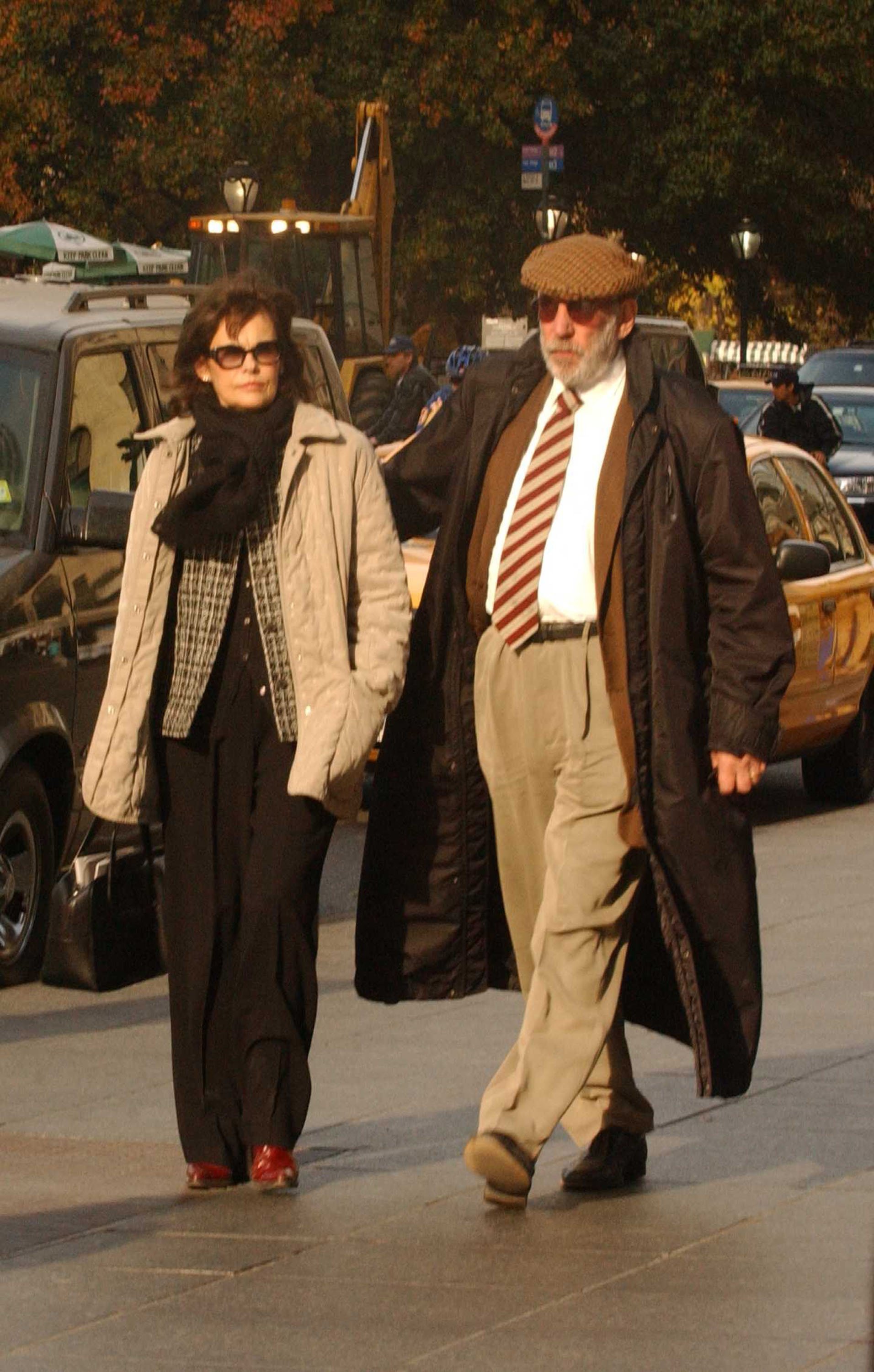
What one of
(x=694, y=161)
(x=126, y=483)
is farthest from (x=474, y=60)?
(x=126, y=483)

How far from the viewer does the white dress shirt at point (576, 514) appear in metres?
5.34

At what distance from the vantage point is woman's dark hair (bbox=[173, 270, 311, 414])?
5.70 meters

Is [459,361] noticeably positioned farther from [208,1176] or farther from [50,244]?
[208,1176]

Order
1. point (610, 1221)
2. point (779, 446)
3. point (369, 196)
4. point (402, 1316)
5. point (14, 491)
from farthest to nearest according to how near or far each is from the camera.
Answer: point (369, 196), point (779, 446), point (14, 491), point (610, 1221), point (402, 1316)

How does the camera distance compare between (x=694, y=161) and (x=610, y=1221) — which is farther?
(x=694, y=161)

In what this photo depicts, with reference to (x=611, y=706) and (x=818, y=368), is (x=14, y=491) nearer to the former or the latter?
(x=611, y=706)

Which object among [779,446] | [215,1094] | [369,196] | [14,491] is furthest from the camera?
[369,196]

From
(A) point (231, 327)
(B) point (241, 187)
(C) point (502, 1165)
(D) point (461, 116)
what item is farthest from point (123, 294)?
(D) point (461, 116)

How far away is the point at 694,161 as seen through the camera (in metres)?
45.8

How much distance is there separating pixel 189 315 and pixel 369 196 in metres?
26.1

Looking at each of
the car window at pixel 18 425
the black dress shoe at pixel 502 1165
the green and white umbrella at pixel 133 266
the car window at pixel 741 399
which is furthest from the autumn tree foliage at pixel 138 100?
the black dress shoe at pixel 502 1165

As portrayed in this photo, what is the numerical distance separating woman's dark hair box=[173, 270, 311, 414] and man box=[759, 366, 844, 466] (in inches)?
628

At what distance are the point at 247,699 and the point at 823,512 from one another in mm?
8013

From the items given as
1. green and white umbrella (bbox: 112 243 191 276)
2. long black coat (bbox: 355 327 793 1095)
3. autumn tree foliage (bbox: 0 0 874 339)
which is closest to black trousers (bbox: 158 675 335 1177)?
long black coat (bbox: 355 327 793 1095)
